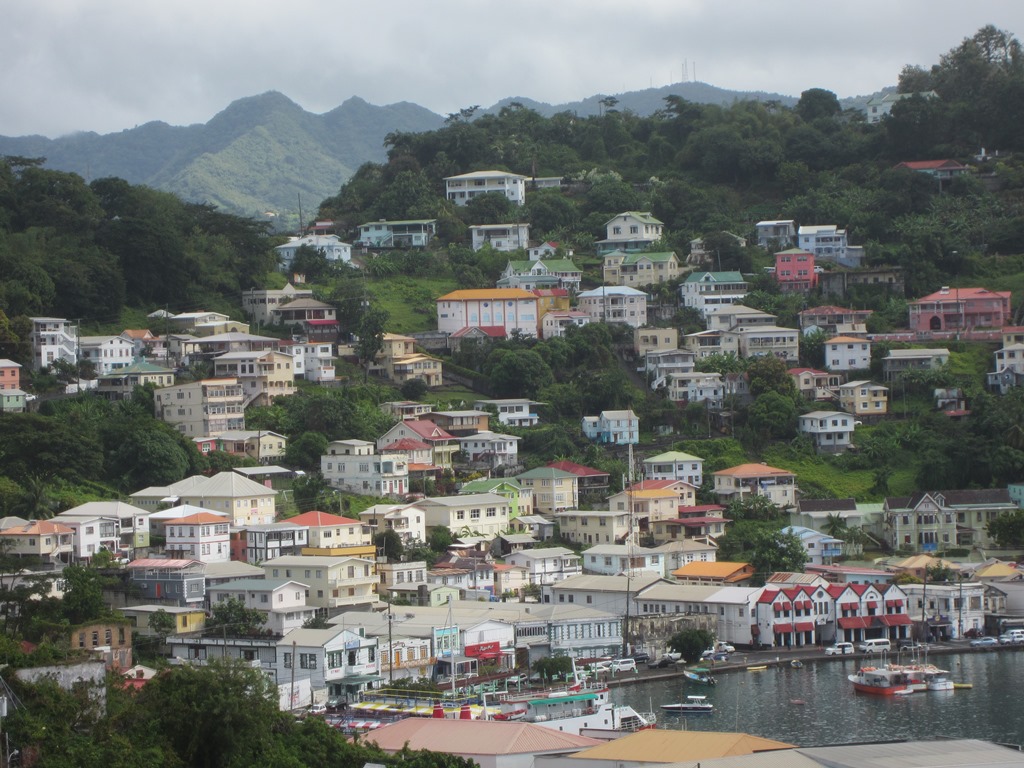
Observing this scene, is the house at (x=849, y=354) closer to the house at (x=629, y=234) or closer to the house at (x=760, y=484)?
the house at (x=760, y=484)

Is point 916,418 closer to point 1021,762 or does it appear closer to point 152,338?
point 152,338

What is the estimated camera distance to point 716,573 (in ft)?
147

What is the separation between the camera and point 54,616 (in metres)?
35.8

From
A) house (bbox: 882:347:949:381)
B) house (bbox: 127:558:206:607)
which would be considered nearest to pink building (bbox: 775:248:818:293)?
house (bbox: 882:347:949:381)

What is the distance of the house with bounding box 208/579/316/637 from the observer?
38.5m

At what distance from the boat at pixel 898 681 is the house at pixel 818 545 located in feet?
29.9

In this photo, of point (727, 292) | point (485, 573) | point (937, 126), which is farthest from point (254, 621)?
point (937, 126)

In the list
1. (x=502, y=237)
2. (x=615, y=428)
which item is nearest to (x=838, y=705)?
(x=615, y=428)

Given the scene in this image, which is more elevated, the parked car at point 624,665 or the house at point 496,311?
the house at point 496,311

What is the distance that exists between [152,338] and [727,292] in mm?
19923

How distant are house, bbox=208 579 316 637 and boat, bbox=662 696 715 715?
8.60m

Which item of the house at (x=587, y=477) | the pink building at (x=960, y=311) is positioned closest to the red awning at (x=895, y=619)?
the house at (x=587, y=477)

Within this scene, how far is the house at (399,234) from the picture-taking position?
6825 cm

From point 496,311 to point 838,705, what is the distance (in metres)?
26.5
